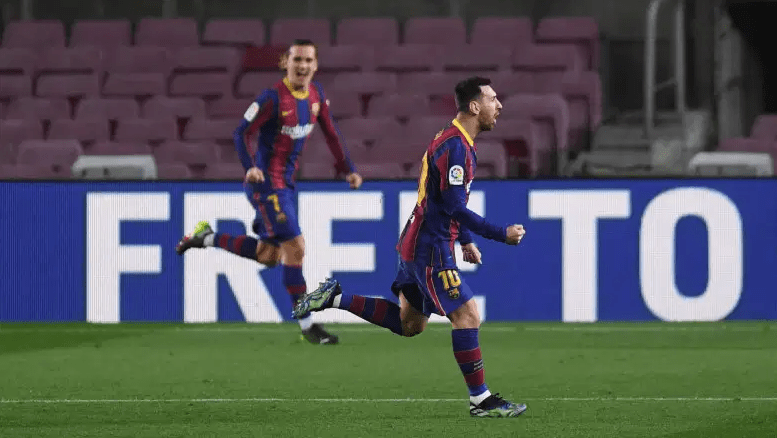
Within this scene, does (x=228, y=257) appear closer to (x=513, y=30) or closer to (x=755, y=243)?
(x=755, y=243)

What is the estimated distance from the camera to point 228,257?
40.1 feet

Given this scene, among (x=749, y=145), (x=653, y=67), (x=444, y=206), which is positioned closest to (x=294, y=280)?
(x=444, y=206)

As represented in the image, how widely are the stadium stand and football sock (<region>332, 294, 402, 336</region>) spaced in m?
6.60

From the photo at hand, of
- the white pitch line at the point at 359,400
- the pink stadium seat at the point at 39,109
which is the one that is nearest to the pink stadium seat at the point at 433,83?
the pink stadium seat at the point at 39,109

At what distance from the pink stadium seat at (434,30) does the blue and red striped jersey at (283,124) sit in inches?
234

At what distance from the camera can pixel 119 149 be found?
49.9 ft

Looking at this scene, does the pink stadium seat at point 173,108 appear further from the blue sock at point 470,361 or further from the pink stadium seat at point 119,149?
the blue sock at point 470,361

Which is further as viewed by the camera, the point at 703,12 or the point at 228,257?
the point at 703,12

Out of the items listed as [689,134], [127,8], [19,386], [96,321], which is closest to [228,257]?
[96,321]

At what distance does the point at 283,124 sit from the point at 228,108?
5.51 m

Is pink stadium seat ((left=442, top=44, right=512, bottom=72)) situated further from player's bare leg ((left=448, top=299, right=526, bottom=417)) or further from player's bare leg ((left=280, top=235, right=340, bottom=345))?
player's bare leg ((left=448, top=299, right=526, bottom=417))

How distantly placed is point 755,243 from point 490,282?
2056mm

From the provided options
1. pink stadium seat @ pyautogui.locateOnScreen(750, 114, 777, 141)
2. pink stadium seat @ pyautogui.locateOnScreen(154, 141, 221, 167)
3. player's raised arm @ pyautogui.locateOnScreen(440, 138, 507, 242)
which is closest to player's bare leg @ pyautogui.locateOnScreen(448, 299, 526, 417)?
player's raised arm @ pyautogui.locateOnScreen(440, 138, 507, 242)

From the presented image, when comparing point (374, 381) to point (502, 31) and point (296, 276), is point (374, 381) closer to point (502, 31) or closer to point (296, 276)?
point (296, 276)
